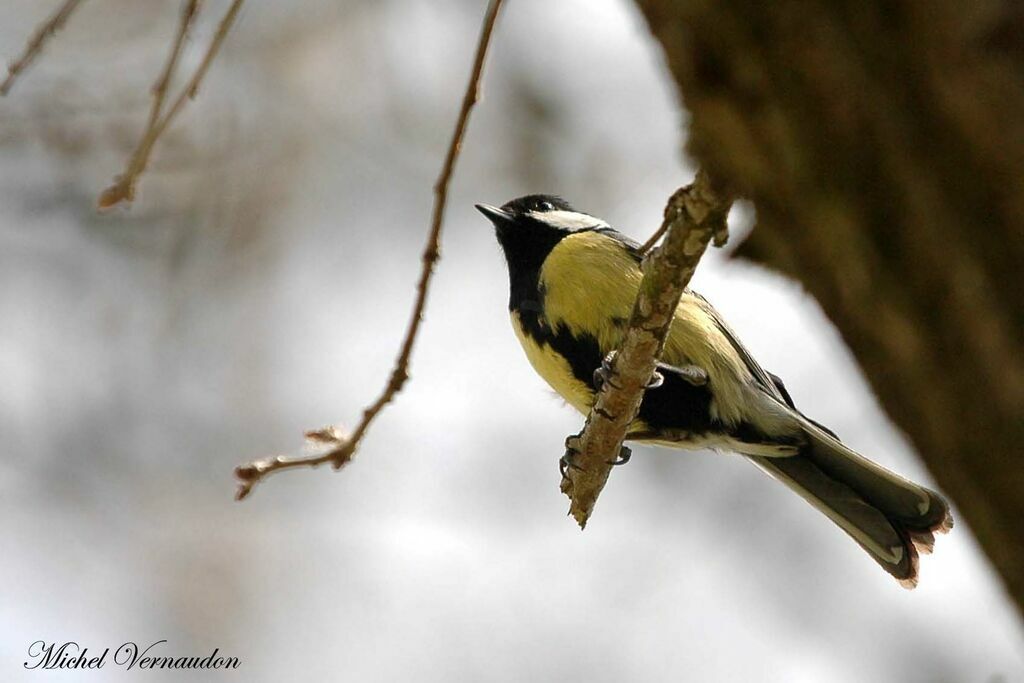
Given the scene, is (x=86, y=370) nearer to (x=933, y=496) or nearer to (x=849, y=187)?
(x=933, y=496)

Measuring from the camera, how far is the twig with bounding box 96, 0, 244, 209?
2.10 meters

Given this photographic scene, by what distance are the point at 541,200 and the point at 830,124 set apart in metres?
4.06

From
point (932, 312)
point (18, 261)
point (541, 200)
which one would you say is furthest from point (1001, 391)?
point (18, 261)

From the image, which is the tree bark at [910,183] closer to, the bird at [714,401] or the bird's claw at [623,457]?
the bird's claw at [623,457]

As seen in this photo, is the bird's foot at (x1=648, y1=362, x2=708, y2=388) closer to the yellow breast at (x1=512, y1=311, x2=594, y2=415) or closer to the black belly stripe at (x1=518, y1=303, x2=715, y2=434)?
the black belly stripe at (x1=518, y1=303, x2=715, y2=434)

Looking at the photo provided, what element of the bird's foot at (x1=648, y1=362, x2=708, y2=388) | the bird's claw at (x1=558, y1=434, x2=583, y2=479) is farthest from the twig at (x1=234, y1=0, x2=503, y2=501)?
the bird's foot at (x1=648, y1=362, x2=708, y2=388)

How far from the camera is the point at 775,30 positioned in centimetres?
89

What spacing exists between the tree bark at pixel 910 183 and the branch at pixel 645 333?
0.80 m

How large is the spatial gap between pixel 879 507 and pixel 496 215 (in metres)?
2.04

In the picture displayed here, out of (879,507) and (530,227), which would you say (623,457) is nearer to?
(879,507)

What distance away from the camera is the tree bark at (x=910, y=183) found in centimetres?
84

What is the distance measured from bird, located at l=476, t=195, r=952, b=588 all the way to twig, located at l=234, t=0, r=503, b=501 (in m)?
1.46

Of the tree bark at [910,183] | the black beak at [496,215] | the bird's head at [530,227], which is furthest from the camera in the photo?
the black beak at [496,215]

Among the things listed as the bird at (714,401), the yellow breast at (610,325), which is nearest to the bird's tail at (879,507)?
the bird at (714,401)
